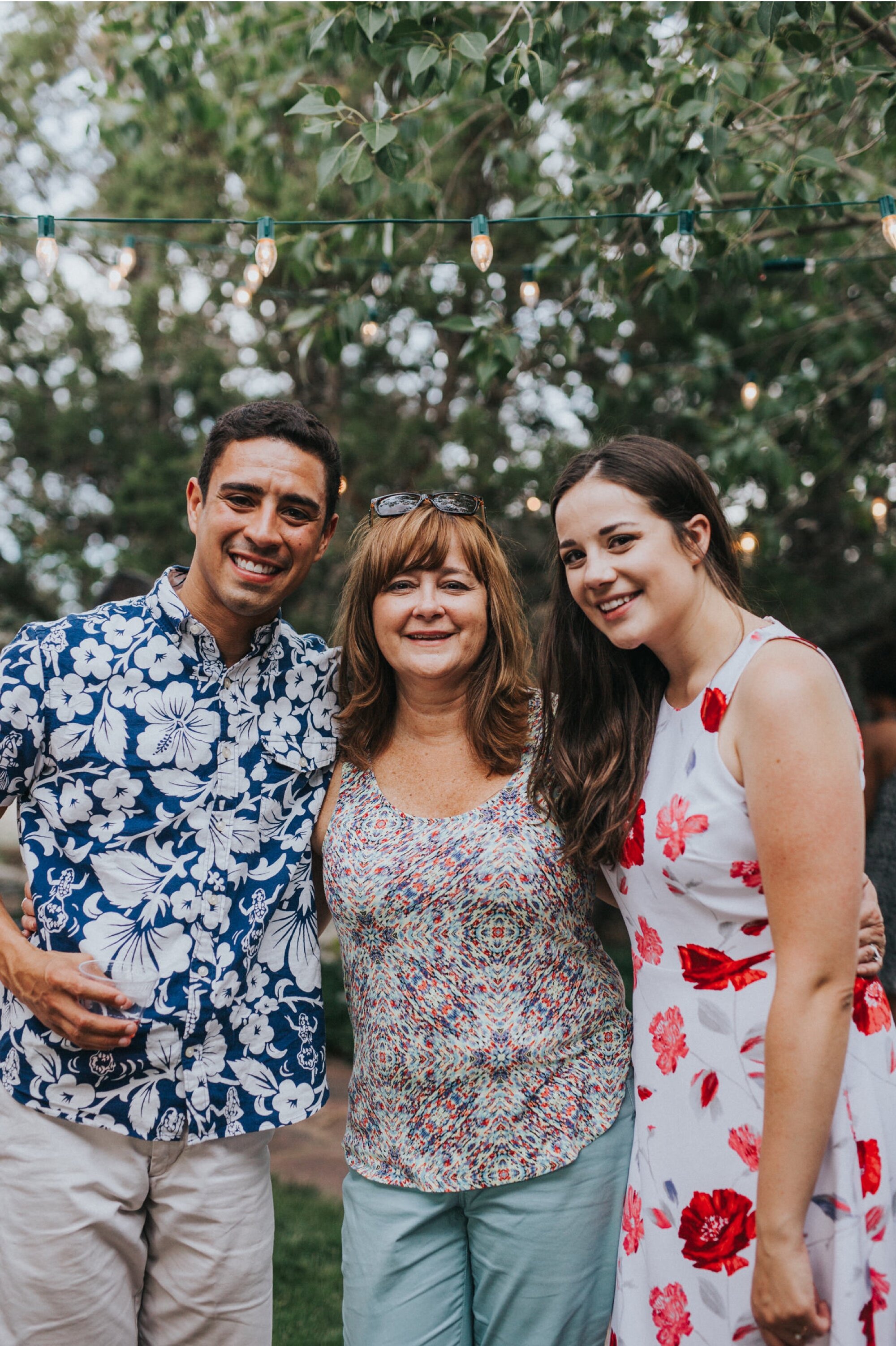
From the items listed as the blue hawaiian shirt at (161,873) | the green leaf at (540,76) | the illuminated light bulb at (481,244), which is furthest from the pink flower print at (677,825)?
the green leaf at (540,76)

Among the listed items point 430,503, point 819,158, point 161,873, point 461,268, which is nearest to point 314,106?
point 430,503

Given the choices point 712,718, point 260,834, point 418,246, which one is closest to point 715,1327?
point 712,718

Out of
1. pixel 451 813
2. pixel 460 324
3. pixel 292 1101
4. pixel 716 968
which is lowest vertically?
pixel 292 1101

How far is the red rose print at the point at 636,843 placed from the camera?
175cm

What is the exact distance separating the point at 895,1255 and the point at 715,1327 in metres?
0.31

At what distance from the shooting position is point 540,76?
2.32m

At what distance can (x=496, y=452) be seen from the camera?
592 centimetres

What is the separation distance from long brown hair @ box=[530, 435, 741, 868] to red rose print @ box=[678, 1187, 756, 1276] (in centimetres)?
58

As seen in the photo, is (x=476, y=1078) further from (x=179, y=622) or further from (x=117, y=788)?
(x=179, y=622)

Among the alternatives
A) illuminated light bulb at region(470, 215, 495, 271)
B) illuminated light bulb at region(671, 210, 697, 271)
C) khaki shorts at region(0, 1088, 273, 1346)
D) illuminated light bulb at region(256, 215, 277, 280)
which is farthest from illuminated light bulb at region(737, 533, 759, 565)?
khaki shorts at region(0, 1088, 273, 1346)

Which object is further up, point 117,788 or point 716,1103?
point 117,788

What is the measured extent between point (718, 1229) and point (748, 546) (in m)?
3.39

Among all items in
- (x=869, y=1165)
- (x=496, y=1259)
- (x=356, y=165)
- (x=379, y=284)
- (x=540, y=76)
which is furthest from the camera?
(x=379, y=284)

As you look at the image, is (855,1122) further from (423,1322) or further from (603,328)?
(603,328)
